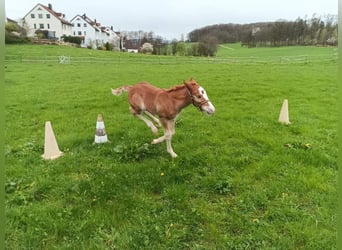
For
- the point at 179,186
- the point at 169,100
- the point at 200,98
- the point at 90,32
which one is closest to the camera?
the point at 179,186

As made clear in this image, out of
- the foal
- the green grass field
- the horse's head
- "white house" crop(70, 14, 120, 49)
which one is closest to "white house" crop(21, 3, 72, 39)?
"white house" crop(70, 14, 120, 49)

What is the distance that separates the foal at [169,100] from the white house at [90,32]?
155 feet

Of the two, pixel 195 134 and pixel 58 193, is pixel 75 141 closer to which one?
pixel 58 193

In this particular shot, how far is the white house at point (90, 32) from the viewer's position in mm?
52159

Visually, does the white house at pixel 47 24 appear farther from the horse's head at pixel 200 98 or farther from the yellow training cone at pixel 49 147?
the horse's head at pixel 200 98

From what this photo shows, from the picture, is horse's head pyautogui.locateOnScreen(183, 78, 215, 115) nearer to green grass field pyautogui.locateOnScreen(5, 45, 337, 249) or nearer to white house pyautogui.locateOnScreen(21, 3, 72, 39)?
green grass field pyautogui.locateOnScreen(5, 45, 337, 249)

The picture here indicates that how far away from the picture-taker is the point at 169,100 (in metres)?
5.09

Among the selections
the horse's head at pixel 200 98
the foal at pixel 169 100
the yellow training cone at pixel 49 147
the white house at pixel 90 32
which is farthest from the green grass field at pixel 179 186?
the white house at pixel 90 32

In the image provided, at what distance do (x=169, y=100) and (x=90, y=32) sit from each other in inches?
2340

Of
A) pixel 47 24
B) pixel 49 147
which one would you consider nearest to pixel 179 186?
pixel 49 147

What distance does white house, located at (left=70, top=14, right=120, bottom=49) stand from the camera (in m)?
52.2

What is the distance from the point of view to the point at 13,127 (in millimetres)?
7945

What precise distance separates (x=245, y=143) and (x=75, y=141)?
12.6 feet

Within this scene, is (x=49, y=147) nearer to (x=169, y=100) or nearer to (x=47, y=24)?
(x=169, y=100)
